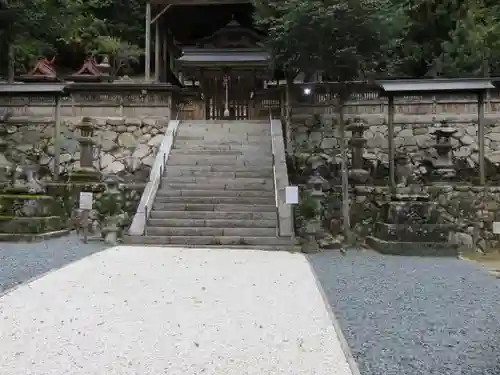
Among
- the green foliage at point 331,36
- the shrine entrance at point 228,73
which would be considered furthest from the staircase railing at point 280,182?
the shrine entrance at point 228,73

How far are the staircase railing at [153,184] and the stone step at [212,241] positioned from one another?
27 cm

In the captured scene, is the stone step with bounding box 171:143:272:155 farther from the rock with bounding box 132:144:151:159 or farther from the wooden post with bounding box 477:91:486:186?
the wooden post with bounding box 477:91:486:186

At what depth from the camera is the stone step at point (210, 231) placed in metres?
9.41

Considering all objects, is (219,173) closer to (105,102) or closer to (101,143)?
(101,143)

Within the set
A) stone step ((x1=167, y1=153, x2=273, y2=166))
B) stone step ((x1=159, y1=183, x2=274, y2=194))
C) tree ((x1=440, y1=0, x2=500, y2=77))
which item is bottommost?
stone step ((x1=159, y1=183, x2=274, y2=194))

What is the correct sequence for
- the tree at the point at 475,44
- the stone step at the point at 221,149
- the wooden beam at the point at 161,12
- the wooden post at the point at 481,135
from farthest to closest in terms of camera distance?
the wooden beam at the point at 161,12, the tree at the point at 475,44, the stone step at the point at 221,149, the wooden post at the point at 481,135

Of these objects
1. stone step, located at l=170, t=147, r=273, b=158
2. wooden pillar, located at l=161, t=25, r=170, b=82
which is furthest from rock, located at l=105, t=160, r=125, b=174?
wooden pillar, located at l=161, t=25, r=170, b=82

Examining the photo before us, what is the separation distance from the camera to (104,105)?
1477 cm

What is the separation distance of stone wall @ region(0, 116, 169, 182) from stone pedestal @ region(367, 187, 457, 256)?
7.81m

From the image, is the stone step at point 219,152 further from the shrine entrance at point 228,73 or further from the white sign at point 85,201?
the shrine entrance at point 228,73

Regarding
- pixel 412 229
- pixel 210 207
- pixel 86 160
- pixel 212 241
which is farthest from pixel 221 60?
pixel 412 229

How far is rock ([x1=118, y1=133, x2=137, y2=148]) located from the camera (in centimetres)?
1455

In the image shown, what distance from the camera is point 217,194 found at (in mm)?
10898

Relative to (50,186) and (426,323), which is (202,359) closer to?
(426,323)
